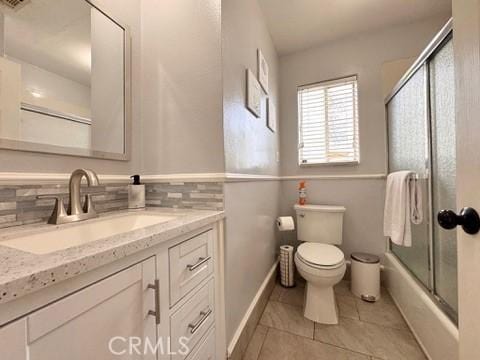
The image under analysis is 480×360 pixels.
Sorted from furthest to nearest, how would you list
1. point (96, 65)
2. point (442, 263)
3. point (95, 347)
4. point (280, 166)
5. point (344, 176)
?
1. point (280, 166)
2. point (344, 176)
3. point (442, 263)
4. point (96, 65)
5. point (95, 347)

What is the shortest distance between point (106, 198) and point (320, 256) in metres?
1.38

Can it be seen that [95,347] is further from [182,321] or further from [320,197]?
[320,197]

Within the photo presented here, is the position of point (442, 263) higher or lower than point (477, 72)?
lower

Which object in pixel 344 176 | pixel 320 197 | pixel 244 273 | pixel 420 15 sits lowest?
pixel 244 273

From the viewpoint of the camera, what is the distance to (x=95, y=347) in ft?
1.47

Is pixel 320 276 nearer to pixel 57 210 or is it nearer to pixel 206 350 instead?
pixel 206 350

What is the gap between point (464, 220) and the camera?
490 mm

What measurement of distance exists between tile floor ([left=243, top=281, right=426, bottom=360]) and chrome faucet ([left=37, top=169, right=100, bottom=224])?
3.63ft

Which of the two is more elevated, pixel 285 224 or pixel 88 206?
pixel 88 206

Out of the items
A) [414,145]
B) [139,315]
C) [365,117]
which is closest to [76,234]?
[139,315]

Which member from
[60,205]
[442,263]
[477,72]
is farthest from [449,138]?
[60,205]

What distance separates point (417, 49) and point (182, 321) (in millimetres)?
2633

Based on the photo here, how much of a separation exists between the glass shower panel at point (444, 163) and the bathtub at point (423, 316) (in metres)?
0.09

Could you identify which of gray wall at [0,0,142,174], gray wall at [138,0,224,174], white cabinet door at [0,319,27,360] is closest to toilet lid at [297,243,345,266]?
gray wall at [138,0,224,174]
